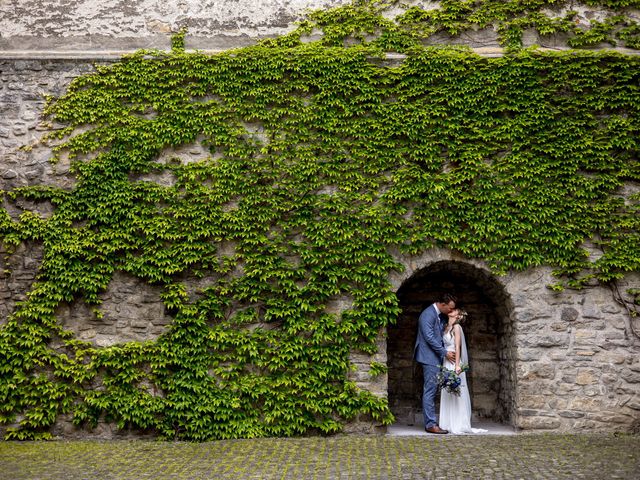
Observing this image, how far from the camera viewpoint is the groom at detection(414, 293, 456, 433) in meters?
7.19

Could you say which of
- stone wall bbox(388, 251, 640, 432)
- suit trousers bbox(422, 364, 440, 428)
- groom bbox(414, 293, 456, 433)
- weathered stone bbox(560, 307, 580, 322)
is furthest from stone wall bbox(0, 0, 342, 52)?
weathered stone bbox(560, 307, 580, 322)

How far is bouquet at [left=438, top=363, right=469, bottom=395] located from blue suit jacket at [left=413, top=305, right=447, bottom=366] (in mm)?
175

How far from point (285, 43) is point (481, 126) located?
2.96 metres

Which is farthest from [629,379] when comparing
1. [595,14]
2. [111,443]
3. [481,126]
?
[111,443]

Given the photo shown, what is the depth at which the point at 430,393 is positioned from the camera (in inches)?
284

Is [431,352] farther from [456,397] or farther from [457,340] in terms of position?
[456,397]

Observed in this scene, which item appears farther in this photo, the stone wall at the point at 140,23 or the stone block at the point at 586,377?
the stone wall at the point at 140,23

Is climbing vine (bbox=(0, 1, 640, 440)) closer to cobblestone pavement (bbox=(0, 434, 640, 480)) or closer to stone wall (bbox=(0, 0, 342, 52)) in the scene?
stone wall (bbox=(0, 0, 342, 52))

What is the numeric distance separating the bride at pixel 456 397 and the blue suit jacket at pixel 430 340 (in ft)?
0.41

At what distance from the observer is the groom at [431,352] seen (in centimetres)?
719

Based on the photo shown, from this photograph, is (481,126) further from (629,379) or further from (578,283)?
(629,379)

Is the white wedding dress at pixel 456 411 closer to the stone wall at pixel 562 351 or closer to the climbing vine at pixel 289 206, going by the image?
the stone wall at pixel 562 351

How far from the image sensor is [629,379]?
23.3 ft

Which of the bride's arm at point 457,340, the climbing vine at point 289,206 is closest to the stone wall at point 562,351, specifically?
the climbing vine at point 289,206
